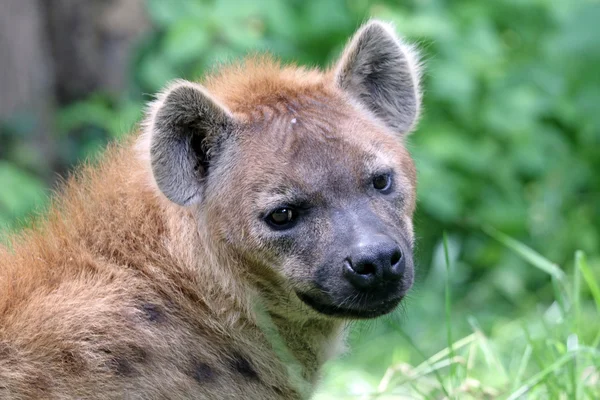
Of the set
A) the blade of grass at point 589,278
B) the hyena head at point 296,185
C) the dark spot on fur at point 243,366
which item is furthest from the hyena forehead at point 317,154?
the blade of grass at point 589,278

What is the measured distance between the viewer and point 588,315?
528 cm

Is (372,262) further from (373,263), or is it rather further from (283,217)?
(283,217)

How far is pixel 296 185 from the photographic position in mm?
2990

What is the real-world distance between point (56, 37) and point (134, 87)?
3.49 ft

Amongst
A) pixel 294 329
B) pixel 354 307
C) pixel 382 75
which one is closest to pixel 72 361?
pixel 294 329

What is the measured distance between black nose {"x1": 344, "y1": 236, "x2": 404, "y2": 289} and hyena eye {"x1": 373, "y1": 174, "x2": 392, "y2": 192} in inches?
10.2

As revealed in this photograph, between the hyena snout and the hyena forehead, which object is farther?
the hyena forehead

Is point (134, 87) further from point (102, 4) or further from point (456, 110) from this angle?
point (456, 110)

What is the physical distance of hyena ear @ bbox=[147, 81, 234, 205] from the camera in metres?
3.08

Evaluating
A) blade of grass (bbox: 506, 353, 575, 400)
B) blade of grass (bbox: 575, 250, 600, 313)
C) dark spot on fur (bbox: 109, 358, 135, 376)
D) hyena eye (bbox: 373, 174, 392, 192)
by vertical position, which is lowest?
blade of grass (bbox: 506, 353, 575, 400)

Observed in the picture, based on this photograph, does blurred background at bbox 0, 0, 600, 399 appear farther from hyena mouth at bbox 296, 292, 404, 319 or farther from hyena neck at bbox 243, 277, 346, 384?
A: hyena mouth at bbox 296, 292, 404, 319

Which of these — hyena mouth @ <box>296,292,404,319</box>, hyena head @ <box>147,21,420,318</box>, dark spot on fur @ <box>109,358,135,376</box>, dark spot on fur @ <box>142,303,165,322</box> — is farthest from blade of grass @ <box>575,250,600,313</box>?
dark spot on fur @ <box>109,358,135,376</box>

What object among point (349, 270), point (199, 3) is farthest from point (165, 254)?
point (199, 3)

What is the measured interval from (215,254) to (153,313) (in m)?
0.28
